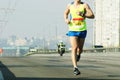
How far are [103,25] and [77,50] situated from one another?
492ft

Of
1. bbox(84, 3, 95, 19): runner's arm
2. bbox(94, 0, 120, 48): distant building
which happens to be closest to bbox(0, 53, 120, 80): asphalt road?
bbox(84, 3, 95, 19): runner's arm

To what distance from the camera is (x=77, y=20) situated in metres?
13.2

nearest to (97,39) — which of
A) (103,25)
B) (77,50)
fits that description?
(103,25)

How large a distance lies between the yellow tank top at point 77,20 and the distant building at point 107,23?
436ft

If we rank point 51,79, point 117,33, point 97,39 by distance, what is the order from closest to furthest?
point 51,79, point 117,33, point 97,39

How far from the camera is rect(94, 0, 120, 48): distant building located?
151 meters

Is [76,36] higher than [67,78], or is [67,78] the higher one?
[76,36]

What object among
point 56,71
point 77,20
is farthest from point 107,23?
point 77,20

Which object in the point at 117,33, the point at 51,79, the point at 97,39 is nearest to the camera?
the point at 51,79

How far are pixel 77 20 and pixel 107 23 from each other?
478 ft

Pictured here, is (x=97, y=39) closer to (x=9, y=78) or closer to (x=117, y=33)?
(x=117, y=33)

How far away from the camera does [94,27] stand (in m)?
169

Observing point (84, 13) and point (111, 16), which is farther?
point (111, 16)

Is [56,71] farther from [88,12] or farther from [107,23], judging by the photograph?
[107,23]
